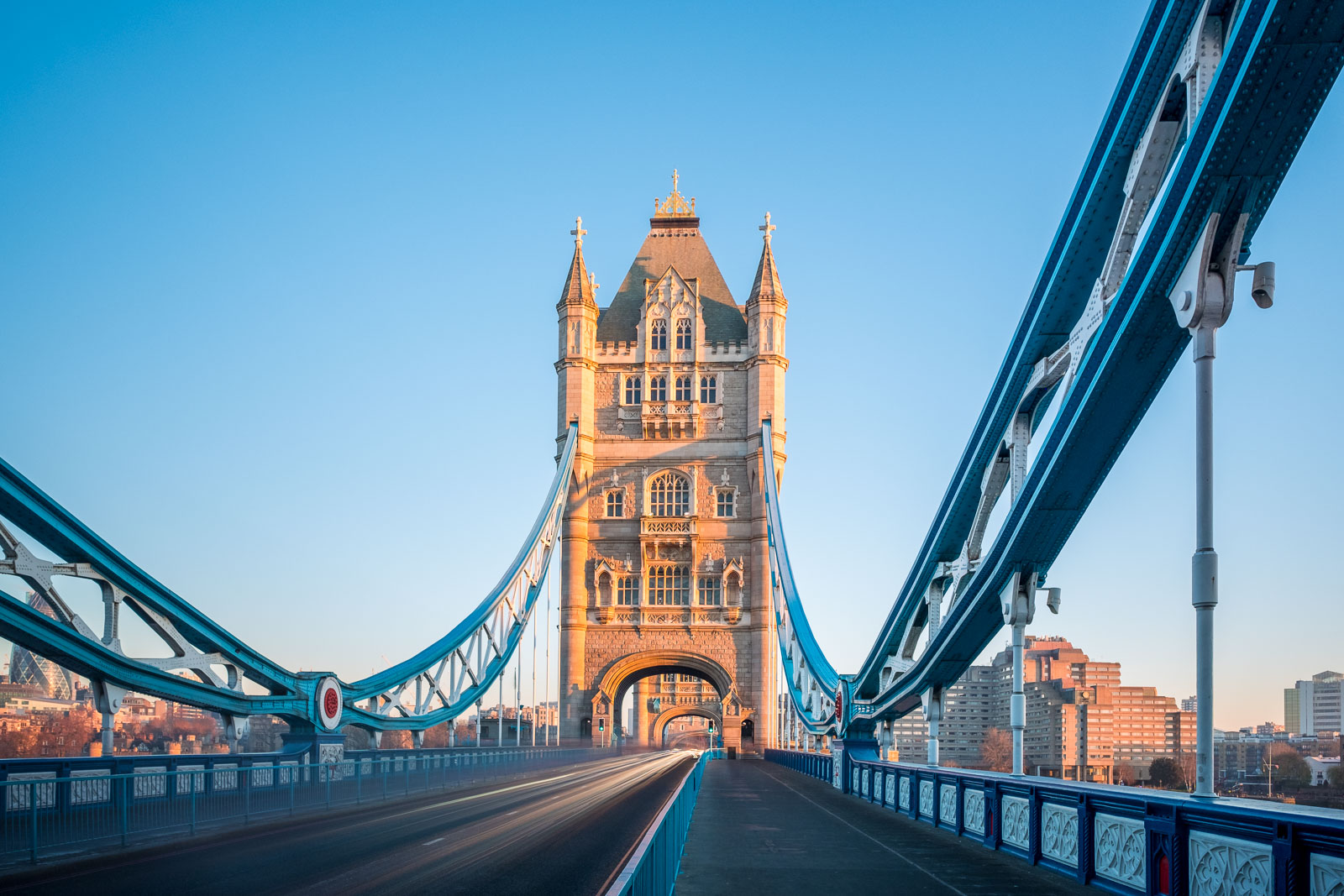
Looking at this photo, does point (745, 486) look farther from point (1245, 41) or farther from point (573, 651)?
point (1245, 41)

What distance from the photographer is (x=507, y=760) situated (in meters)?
41.4

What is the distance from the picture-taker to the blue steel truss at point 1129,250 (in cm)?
1062

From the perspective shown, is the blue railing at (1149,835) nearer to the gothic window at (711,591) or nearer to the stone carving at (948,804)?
the stone carving at (948,804)

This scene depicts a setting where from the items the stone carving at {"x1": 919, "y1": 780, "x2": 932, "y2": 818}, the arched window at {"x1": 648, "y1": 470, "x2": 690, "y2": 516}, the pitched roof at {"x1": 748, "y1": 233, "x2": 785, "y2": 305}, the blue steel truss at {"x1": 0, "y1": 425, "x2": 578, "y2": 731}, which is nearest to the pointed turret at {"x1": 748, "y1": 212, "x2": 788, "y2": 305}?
the pitched roof at {"x1": 748, "y1": 233, "x2": 785, "y2": 305}

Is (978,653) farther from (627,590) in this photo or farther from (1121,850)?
(627,590)

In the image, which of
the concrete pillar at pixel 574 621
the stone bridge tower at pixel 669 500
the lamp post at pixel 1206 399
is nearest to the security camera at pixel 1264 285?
the lamp post at pixel 1206 399

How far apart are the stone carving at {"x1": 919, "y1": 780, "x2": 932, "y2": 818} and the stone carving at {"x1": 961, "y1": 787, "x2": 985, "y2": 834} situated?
265 cm

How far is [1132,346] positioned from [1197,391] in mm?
2417

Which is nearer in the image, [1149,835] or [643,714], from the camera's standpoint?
[1149,835]

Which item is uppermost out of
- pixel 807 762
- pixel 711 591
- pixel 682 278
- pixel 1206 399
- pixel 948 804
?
pixel 682 278

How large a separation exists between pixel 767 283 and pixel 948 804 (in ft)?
168

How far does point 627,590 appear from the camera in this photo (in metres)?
65.4

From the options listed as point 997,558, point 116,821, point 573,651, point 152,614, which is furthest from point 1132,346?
point 573,651

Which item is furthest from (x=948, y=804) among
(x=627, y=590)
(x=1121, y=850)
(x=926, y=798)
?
(x=627, y=590)
